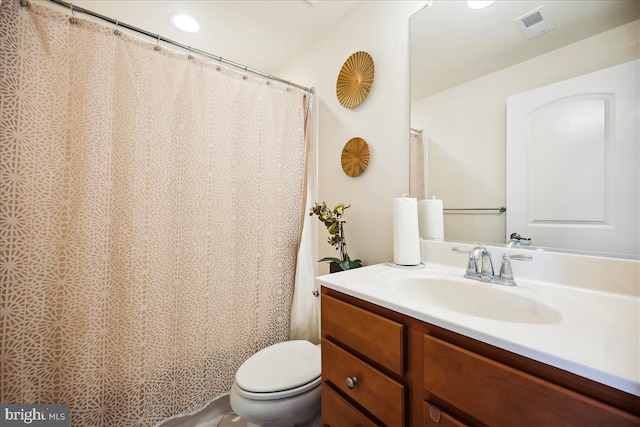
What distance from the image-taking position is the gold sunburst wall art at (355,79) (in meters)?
1.36

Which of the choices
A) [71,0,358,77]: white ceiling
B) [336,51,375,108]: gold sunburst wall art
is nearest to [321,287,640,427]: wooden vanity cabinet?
[336,51,375,108]: gold sunburst wall art

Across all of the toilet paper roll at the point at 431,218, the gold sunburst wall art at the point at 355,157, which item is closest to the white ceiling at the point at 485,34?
the gold sunburst wall art at the point at 355,157

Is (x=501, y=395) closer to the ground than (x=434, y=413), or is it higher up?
higher up

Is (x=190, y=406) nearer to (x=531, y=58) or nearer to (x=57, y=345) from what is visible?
(x=57, y=345)

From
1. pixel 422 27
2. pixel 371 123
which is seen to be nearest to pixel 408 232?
pixel 371 123

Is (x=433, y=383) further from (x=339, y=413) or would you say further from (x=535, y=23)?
(x=535, y=23)

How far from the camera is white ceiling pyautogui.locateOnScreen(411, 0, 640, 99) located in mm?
749

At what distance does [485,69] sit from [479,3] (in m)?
0.27

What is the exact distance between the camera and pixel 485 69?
3.20 ft

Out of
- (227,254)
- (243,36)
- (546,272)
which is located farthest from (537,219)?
(243,36)

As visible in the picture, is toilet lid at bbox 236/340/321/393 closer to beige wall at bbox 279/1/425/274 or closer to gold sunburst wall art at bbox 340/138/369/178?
beige wall at bbox 279/1/425/274

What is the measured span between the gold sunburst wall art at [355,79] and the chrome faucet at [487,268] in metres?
1.02

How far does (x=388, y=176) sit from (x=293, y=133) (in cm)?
70

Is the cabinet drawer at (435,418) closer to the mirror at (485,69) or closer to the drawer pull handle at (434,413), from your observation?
the drawer pull handle at (434,413)
